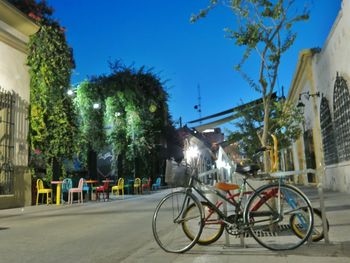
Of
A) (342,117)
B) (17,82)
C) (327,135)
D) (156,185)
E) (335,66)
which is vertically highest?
(17,82)

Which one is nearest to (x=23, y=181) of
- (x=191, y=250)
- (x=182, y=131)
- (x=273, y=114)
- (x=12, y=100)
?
(x=12, y=100)

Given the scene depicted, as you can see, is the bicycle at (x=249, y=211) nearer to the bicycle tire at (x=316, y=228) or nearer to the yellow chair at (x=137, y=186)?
the bicycle tire at (x=316, y=228)

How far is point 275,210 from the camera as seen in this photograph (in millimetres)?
5281

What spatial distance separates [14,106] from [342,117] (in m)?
11.9

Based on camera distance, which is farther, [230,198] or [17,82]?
[17,82]

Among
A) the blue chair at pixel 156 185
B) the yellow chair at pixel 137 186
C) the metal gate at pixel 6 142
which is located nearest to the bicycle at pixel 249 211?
the metal gate at pixel 6 142

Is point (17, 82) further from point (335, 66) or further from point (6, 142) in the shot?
point (335, 66)

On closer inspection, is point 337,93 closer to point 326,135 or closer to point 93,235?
point 326,135

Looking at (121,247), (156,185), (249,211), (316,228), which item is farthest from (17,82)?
(156,185)

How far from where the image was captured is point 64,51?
1859 centimetres

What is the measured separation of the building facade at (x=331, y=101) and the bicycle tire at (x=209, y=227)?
471 centimetres

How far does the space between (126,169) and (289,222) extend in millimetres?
23822

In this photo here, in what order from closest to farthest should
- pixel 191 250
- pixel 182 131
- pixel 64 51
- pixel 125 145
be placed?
1. pixel 191 250
2. pixel 64 51
3. pixel 125 145
4. pixel 182 131

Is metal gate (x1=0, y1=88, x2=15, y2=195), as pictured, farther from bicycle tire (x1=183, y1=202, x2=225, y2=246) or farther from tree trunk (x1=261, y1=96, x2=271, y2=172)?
bicycle tire (x1=183, y1=202, x2=225, y2=246)
